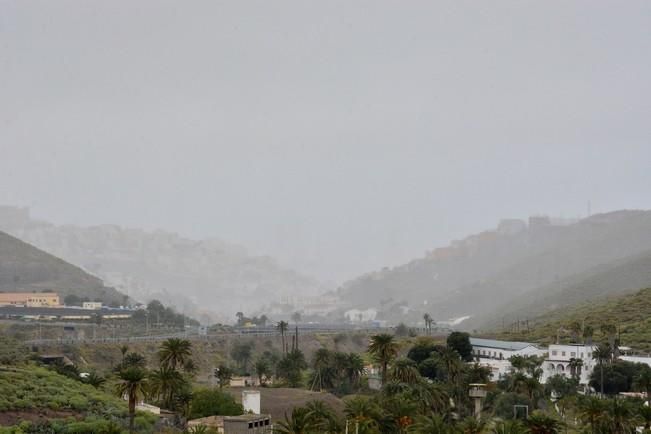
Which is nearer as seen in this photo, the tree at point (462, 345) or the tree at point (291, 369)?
the tree at point (291, 369)

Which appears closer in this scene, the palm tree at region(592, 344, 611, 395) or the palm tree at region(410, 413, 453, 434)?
the palm tree at region(410, 413, 453, 434)

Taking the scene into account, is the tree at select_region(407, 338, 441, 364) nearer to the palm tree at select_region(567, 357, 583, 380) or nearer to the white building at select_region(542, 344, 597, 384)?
the white building at select_region(542, 344, 597, 384)

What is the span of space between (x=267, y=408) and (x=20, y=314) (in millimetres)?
126210

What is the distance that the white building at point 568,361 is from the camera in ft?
356

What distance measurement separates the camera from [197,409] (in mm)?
80625

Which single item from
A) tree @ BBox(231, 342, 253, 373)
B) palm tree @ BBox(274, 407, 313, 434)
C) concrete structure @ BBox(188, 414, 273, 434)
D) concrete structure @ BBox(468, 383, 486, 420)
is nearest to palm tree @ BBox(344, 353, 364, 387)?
concrete structure @ BBox(468, 383, 486, 420)

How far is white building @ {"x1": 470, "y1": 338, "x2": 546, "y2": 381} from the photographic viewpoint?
114 metres

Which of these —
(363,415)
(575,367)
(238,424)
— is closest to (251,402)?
(238,424)

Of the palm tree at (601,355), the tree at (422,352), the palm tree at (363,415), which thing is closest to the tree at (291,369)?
the tree at (422,352)

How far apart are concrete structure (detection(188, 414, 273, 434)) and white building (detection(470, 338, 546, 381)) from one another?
→ 4259cm

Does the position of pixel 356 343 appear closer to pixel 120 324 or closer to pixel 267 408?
pixel 120 324

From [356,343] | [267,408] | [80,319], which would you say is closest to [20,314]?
[80,319]

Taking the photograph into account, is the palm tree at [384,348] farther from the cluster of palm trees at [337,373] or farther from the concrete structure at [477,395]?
the cluster of palm trees at [337,373]

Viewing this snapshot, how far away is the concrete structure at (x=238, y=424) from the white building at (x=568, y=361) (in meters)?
44.9
